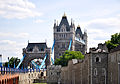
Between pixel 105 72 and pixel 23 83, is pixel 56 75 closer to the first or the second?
pixel 23 83

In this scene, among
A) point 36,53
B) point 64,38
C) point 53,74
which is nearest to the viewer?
point 53,74

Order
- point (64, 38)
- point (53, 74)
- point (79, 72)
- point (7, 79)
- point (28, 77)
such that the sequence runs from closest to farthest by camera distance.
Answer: point (79, 72) < point (7, 79) < point (28, 77) < point (53, 74) < point (64, 38)

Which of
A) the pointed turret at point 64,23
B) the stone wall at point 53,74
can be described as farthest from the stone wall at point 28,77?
the pointed turret at point 64,23

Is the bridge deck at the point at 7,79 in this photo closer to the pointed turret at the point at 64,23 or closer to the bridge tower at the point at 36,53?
the bridge tower at the point at 36,53

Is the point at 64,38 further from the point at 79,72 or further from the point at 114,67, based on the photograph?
the point at 114,67

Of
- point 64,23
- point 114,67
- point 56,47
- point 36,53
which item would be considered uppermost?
point 64,23

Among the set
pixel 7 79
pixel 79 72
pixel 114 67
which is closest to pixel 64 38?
pixel 7 79

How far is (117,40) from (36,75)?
53138 millimetres

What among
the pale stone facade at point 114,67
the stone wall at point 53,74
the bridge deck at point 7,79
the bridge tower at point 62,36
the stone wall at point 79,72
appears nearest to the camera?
the pale stone facade at point 114,67

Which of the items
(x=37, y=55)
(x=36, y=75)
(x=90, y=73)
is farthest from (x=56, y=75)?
(x=90, y=73)

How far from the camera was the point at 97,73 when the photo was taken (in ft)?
139

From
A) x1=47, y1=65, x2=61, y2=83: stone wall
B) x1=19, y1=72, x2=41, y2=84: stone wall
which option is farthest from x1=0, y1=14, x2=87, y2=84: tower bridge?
x1=47, y1=65, x2=61, y2=83: stone wall

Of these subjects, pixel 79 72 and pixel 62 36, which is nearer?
pixel 79 72

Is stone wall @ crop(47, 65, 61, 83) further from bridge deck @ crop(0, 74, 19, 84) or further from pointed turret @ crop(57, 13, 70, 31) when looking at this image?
pointed turret @ crop(57, 13, 70, 31)
